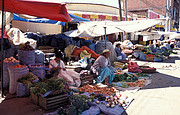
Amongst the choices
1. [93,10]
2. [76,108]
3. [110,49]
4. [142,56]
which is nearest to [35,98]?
[76,108]

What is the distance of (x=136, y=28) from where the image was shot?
7.59m

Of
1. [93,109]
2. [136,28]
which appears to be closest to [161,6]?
[136,28]

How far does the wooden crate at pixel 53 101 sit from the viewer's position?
3638 millimetres

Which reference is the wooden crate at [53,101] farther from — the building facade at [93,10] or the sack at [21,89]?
the building facade at [93,10]

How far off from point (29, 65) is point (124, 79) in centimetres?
367

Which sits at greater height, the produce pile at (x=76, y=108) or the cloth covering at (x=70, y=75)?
the cloth covering at (x=70, y=75)

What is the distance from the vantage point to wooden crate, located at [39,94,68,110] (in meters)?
3.64

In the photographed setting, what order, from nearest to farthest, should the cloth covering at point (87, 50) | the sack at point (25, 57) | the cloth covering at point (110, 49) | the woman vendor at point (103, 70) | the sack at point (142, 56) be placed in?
1. the sack at point (25, 57)
2. the woman vendor at point (103, 70)
3. the cloth covering at point (87, 50)
4. the cloth covering at point (110, 49)
5. the sack at point (142, 56)

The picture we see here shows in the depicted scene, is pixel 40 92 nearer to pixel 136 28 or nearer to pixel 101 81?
pixel 101 81

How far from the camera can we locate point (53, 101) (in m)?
3.72

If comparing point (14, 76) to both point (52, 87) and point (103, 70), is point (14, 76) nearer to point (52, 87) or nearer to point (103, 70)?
point (52, 87)

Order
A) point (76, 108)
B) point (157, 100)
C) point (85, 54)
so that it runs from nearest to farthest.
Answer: point (76, 108)
point (157, 100)
point (85, 54)

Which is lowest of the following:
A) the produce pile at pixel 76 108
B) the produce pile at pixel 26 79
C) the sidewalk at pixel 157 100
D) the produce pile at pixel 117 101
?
the sidewalk at pixel 157 100

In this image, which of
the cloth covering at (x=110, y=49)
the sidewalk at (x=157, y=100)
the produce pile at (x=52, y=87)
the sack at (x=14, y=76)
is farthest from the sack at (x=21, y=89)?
the cloth covering at (x=110, y=49)
